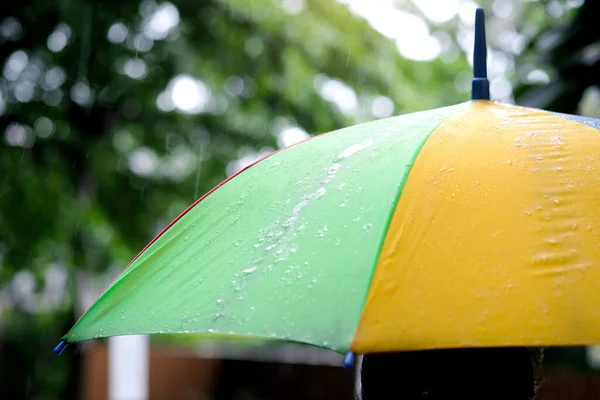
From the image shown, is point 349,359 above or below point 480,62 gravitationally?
below

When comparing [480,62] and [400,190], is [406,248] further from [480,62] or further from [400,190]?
[480,62]

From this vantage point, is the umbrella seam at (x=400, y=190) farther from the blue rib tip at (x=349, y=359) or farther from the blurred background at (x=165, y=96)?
the blurred background at (x=165, y=96)

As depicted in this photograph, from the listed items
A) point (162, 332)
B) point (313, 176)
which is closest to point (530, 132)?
point (313, 176)

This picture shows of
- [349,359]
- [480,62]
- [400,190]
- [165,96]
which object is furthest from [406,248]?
[165,96]

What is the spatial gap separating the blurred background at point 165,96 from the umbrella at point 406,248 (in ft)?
8.11

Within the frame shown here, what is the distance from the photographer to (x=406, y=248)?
5.44 feet

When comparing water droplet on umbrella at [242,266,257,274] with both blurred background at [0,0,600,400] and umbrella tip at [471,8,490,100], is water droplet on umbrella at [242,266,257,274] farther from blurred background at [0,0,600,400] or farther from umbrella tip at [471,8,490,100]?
blurred background at [0,0,600,400]

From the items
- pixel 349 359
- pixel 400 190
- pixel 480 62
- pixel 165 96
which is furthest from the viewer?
pixel 165 96

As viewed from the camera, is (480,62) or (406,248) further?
(480,62)

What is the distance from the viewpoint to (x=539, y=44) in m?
4.47

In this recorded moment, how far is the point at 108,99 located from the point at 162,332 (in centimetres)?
581

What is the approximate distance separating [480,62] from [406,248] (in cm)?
78

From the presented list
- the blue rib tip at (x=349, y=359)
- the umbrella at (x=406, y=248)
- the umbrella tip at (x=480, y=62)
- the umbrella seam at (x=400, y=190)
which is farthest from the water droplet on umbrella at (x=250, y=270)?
the umbrella tip at (x=480, y=62)

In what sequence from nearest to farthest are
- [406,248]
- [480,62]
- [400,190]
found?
[406,248] → [400,190] → [480,62]
